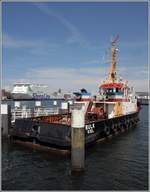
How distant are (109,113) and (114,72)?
19.7 ft

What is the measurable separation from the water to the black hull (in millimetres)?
649

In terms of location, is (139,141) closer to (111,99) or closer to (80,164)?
(111,99)

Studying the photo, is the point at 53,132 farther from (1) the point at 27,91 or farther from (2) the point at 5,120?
(1) the point at 27,91

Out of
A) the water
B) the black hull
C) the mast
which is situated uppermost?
the mast

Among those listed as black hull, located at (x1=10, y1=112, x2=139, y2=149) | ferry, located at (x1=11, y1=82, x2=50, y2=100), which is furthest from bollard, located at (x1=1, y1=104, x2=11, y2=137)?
ferry, located at (x1=11, y1=82, x2=50, y2=100)

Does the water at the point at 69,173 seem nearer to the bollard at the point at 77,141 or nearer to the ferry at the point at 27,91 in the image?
the bollard at the point at 77,141

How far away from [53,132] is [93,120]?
18.2 ft

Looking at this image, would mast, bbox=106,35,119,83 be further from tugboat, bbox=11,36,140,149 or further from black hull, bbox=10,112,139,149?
black hull, bbox=10,112,139,149

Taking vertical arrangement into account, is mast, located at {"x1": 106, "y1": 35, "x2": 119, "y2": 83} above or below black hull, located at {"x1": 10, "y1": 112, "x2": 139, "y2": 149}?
above

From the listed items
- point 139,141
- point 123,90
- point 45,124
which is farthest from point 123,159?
point 123,90

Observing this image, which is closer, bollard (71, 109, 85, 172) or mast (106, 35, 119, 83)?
bollard (71, 109, 85, 172)

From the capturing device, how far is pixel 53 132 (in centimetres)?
1410

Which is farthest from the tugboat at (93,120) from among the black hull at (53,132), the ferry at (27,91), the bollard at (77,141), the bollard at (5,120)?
the ferry at (27,91)

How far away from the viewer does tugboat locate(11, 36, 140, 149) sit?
1416 centimetres
